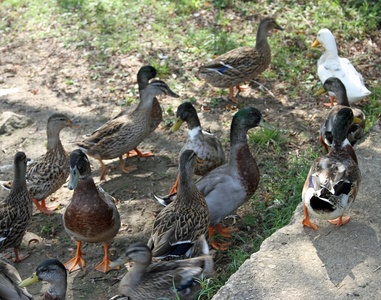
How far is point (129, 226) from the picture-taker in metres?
5.49

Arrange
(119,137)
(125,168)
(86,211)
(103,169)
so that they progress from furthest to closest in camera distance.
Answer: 1. (125,168)
2. (103,169)
3. (119,137)
4. (86,211)

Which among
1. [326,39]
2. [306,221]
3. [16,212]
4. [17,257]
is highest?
[326,39]

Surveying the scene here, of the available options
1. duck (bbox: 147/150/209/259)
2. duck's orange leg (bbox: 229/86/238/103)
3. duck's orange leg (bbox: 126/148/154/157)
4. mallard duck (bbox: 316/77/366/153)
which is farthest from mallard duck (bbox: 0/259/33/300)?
duck's orange leg (bbox: 229/86/238/103)

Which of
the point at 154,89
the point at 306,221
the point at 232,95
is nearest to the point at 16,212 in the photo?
the point at 154,89

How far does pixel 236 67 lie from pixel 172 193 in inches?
97.8

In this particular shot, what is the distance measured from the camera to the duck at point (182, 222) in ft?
14.5

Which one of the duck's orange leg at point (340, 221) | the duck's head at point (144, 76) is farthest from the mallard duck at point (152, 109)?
the duck's orange leg at point (340, 221)

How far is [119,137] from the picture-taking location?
6.18 metres

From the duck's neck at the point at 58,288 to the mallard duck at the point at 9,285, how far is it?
0.55 feet

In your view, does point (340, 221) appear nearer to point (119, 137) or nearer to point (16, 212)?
point (119, 137)

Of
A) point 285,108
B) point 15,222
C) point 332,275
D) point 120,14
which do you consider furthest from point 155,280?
point 120,14

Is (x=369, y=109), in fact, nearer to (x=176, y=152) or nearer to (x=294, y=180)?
(x=294, y=180)

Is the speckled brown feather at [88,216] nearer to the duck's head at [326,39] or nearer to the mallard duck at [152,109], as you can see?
the mallard duck at [152,109]

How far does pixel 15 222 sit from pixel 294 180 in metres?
2.97
